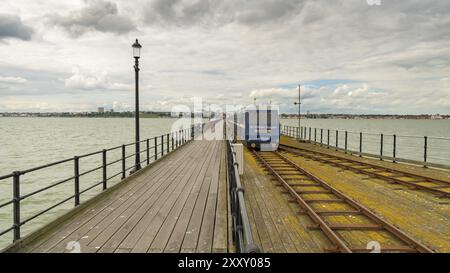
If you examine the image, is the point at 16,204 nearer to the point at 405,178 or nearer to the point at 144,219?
the point at 144,219

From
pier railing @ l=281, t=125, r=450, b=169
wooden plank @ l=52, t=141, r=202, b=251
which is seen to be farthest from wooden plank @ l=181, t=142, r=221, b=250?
pier railing @ l=281, t=125, r=450, b=169

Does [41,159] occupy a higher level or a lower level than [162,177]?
lower

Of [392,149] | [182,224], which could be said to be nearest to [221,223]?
[182,224]

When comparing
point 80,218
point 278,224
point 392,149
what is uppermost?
point 80,218

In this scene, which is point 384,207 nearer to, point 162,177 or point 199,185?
point 199,185

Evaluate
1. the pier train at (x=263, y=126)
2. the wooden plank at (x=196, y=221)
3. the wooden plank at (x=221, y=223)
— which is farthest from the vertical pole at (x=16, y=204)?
the pier train at (x=263, y=126)

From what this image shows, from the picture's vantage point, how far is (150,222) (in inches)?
229

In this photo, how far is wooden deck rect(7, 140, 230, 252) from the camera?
4754 mm

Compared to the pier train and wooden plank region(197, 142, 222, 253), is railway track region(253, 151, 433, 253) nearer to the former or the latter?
wooden plank region(197, 142, 222, 253)

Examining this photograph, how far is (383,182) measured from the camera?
10414 millimetres

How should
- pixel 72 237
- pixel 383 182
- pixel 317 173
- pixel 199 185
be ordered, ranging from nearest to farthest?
pixel 72 237, pixel 199 185, pixel 383 182, pixel 317 173

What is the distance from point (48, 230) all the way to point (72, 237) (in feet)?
2.11

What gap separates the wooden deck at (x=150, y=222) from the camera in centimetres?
475
